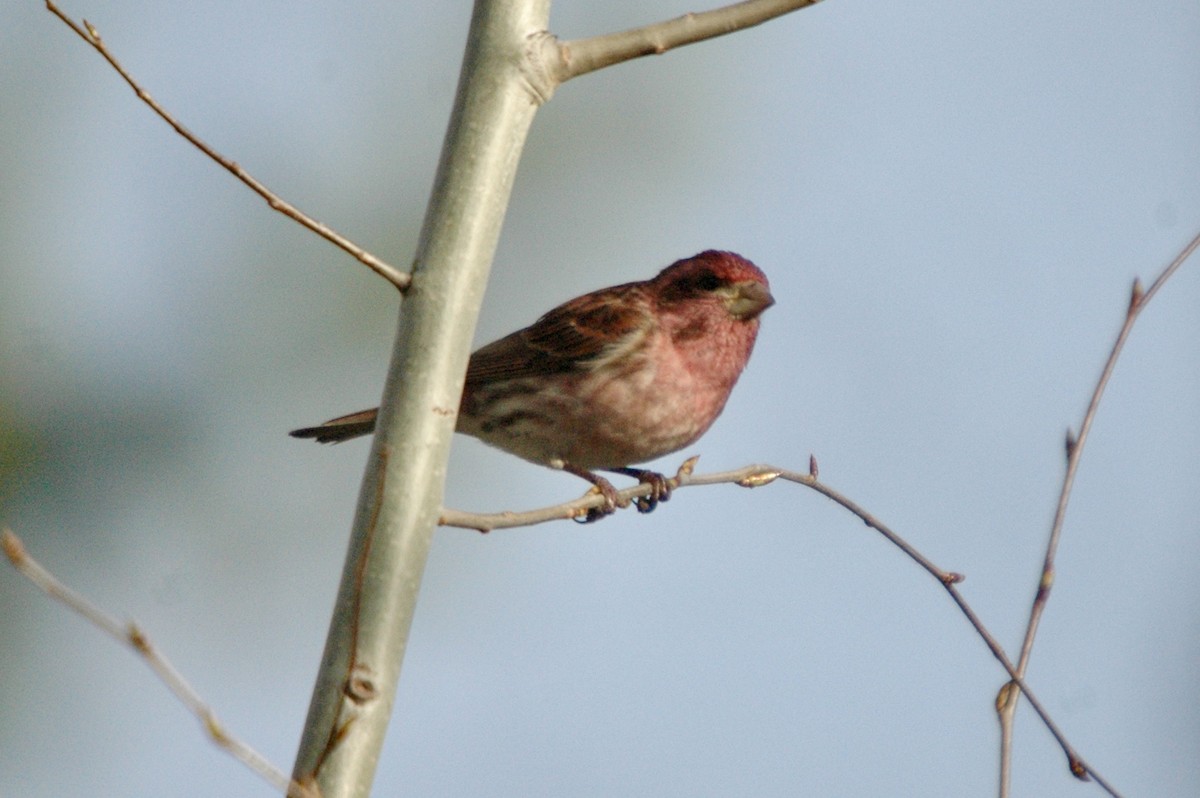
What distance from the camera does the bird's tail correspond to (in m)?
8.02

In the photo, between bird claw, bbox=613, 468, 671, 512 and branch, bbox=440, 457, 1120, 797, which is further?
bird claw, bbox=613, 468, 671, 512

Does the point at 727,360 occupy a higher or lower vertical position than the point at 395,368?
higher

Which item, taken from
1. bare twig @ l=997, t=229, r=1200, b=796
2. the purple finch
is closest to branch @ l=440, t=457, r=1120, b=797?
bare twig @ l=997, t=229, r=1200, b=796

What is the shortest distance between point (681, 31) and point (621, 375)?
155 inches

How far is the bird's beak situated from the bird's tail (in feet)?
6.66

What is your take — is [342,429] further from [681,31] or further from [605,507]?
[681,31]

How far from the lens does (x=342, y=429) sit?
8.14 metres

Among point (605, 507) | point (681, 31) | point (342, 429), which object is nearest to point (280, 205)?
point (681, 31)

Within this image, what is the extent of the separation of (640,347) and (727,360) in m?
0.47

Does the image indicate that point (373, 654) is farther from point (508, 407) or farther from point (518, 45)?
point (508, 407)

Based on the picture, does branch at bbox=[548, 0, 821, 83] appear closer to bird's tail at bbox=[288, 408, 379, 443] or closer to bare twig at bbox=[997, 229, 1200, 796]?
bare twig at bbox=[997, 229, 1200, 796]

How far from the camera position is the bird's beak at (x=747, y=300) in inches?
320

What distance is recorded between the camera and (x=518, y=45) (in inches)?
160

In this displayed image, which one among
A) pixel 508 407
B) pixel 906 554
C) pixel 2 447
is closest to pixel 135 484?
pixel 2 447
